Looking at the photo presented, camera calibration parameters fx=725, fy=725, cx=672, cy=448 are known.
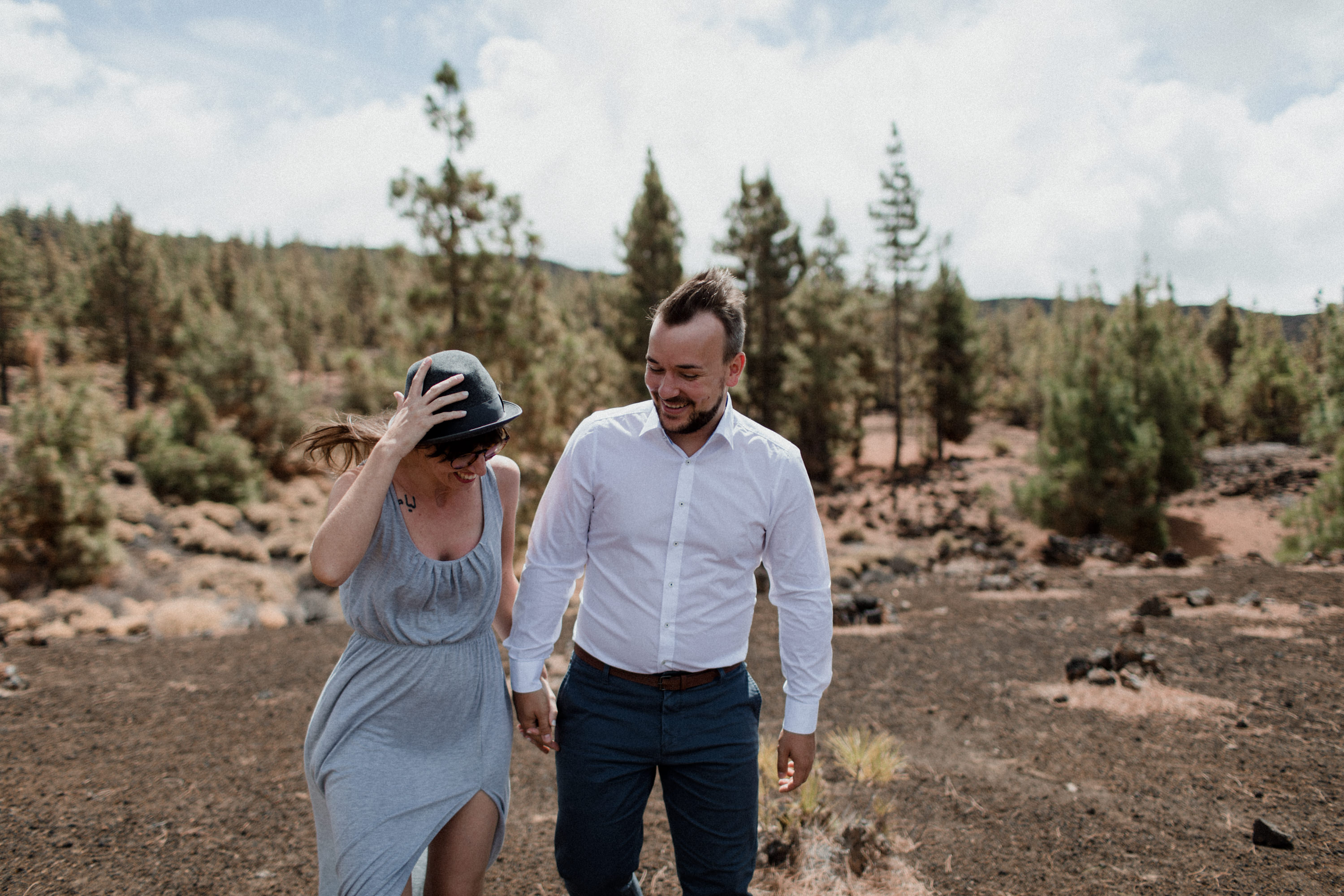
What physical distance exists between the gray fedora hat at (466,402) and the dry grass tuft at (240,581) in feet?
44.8

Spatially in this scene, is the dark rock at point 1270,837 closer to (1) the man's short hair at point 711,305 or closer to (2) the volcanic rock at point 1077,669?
(2) the volcanic rock at point 1077,669

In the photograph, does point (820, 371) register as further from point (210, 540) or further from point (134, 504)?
point (134, 504)

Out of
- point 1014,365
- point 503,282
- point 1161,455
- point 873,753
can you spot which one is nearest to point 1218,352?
point 1014,365

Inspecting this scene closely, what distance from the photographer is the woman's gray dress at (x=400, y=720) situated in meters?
2.08

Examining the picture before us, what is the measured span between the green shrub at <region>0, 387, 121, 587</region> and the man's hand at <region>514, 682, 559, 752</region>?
14.5m

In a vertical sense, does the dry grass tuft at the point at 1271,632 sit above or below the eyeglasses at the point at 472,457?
below

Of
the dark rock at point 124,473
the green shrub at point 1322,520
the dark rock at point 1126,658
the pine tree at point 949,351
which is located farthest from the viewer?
the pine tree at point 949,351

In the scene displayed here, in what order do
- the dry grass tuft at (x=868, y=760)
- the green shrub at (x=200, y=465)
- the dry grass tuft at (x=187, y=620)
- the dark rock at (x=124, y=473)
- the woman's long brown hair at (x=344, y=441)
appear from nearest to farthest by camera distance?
1. the woman's long brown hair at (x=344, y=441)
2. the dry grass tuft at (x=868, y=760)
3. the dry grass tuft at (x=187, y=620)
4. the green shrub at (x=200, y=465)
5. the dark rock at (x=124, y=473)

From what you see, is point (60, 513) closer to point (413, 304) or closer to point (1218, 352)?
point (413, 304)

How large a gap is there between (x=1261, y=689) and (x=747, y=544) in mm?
6156

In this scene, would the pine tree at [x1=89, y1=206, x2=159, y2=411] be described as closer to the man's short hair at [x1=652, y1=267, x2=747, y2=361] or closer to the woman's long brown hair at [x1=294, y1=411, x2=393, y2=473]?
the woman's long brown hair at [x1=294, y1=411, x2=393, y2=473]

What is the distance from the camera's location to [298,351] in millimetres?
53656

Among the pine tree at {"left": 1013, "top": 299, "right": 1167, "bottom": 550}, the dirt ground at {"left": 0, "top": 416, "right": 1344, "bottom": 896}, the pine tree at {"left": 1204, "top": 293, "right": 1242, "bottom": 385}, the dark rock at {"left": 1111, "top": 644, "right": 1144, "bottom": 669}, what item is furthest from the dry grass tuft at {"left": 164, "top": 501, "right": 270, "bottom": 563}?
the pine tree at {"left": 1204, "top": 293, "right": 1242, "bottom": 385}

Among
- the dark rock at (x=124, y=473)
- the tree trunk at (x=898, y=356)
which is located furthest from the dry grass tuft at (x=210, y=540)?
the tree trunk at (x=898, y=356)
